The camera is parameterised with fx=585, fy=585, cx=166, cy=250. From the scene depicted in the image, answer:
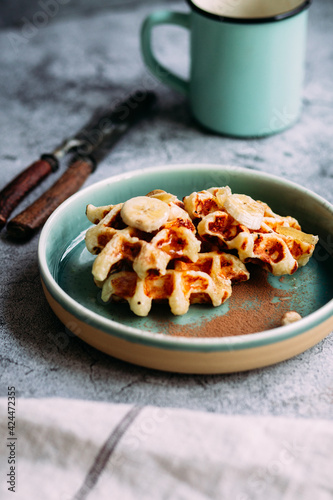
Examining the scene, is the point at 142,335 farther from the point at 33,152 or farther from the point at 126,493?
the point at 33,152

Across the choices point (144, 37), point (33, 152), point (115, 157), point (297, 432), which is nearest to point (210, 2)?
point (144, 37)

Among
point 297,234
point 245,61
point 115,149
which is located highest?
point 245,61

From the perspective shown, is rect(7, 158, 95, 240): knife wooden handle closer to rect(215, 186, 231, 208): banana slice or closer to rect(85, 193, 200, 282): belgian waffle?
rect(85, 193, 200, 282): belgian waffle

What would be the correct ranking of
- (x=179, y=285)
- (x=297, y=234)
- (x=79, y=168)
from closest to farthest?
(x=179, y=285), (x=297, y=234), (x=79, y=168)

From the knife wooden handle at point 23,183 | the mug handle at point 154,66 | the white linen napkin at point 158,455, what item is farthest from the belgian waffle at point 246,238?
the mug handle at point 154,66

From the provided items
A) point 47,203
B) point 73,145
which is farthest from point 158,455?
point 73,145

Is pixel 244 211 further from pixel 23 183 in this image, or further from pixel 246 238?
pixel 23 183

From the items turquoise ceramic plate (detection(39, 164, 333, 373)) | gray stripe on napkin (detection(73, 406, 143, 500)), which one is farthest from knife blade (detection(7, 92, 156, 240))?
Answer: gray stripe on napkin (detection(73, 406, 143, 500))
